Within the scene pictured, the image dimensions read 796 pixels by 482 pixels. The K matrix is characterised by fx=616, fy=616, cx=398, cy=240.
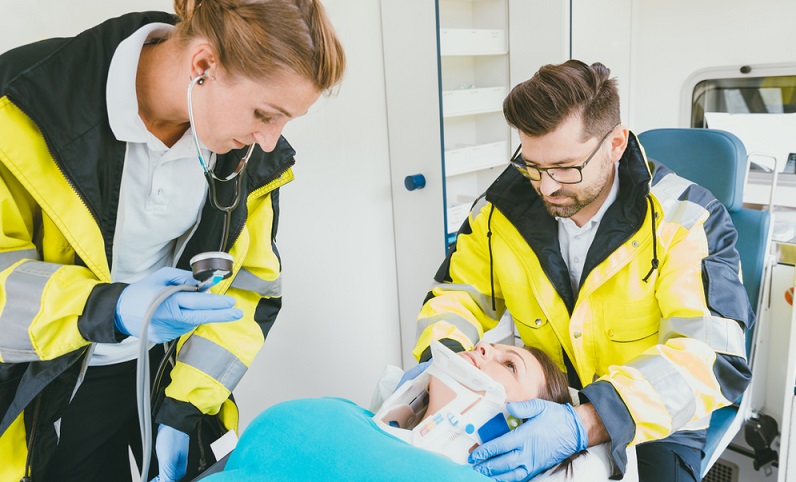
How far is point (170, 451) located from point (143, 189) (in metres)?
0.64

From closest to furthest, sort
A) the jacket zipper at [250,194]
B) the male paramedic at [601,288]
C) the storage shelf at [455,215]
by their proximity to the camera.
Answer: the male paramedic at [601,288] < the jacket zipper at [250,194] < the storage shelf at [455,215]

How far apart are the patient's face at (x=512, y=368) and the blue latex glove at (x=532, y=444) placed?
12cm

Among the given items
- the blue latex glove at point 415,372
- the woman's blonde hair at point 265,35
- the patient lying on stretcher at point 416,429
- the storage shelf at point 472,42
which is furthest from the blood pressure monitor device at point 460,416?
the storage shelf at point 472,42

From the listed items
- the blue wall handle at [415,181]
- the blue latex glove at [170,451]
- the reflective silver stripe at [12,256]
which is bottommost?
the blue latex glove at [170,451]

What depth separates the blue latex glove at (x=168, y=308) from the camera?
113 centimetres

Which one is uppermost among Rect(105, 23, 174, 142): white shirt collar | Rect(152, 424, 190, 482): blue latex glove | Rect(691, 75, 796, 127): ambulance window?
Rect(105, 23, 174, 142): white shirt collar

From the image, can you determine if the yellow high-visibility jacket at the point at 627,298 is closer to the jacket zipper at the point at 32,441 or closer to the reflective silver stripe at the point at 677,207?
the reflective silver stripe at the point at 677,207

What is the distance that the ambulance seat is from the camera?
1758 mm

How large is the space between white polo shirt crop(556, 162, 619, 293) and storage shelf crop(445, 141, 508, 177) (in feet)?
3.13

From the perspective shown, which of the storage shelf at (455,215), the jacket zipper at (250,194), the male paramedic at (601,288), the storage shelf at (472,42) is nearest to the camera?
the male paramedic at (601,288)

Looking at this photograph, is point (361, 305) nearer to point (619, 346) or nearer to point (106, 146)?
point (619, 346)

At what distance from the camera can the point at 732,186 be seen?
178 cm

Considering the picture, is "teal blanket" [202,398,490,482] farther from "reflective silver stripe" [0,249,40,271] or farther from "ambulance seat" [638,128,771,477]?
"ambulance seat" [638,128,771,477]

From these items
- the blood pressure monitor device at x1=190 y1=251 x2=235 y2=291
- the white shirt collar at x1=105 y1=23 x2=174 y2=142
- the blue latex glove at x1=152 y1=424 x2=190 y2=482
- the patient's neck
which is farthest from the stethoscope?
the patient's neck
